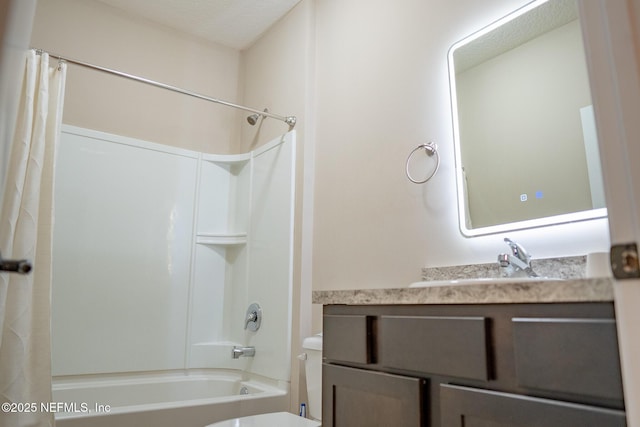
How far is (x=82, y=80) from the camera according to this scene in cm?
263

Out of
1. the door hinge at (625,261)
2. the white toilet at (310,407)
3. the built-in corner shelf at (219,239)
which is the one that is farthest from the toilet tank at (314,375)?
the door hinge at (625,261)

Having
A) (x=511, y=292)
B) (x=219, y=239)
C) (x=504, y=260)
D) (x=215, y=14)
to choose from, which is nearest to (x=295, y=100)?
(x=215, y=14)

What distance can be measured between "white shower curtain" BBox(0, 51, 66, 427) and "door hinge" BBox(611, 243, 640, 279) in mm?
1710

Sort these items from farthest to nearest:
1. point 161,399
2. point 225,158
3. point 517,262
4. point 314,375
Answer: point 225,158 → point 161,399 → point 314,375 → point 517,262

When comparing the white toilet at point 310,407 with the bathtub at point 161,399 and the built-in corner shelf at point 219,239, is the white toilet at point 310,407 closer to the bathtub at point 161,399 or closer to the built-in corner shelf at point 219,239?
the bathtub at point 161,399

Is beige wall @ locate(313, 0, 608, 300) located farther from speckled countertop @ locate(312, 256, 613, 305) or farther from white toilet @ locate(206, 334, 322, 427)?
white toilet @ locate(206, 334, 322, 427)

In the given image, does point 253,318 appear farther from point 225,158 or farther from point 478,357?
point 478,357

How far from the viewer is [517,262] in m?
1.32

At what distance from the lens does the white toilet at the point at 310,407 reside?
1.72 metres

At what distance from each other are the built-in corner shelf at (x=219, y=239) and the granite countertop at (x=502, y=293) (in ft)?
6.38

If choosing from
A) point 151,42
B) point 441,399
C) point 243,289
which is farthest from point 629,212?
point 151,42

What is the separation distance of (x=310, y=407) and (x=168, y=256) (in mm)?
1359

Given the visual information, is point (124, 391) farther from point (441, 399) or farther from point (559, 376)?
point (559, 376)

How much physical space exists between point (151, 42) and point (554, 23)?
2.46 metres
